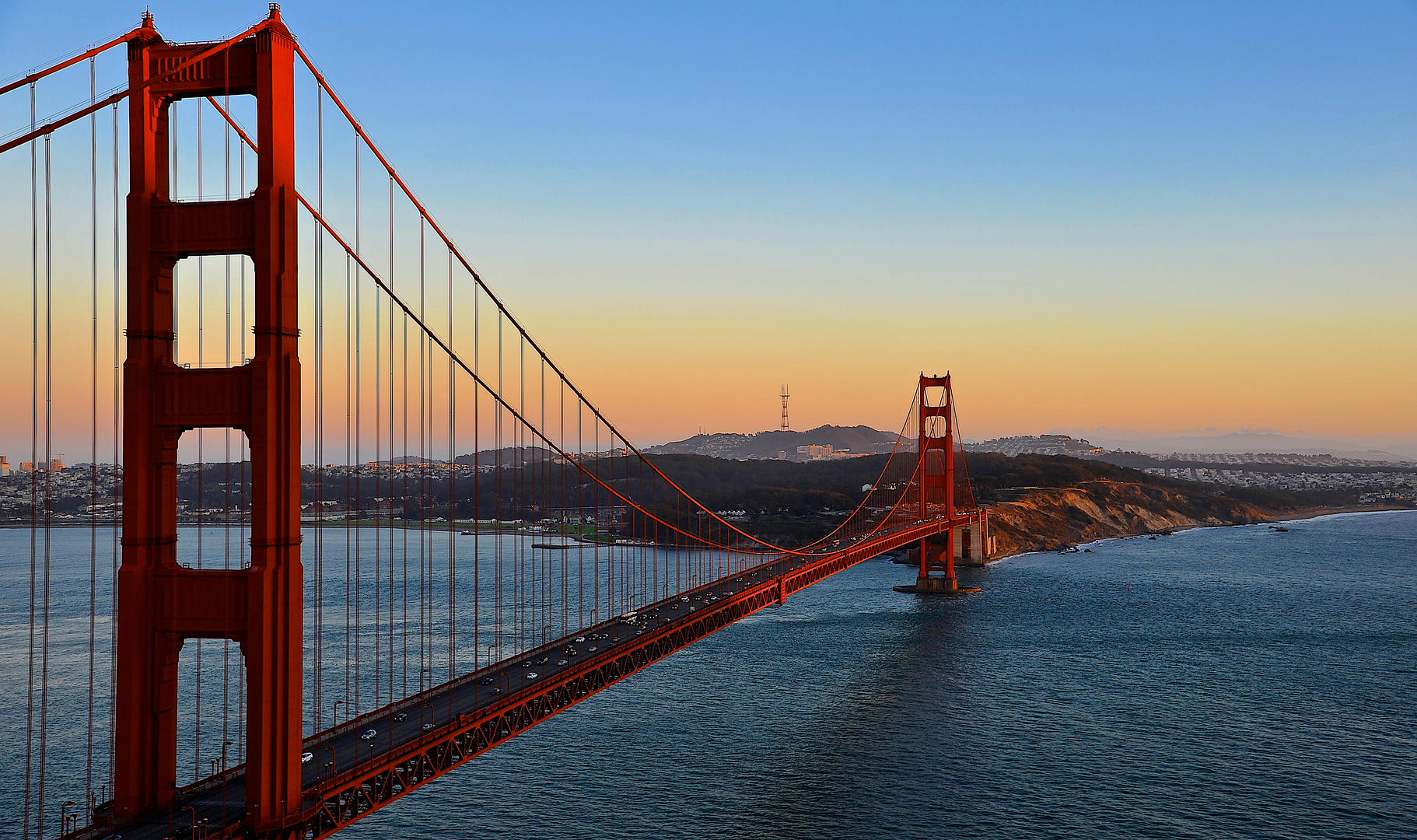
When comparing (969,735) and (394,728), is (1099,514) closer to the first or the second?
(969,735)

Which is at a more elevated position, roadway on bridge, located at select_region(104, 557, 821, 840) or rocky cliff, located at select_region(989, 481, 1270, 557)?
roadway on bridge, located at select_region(104, 557, 821, 840)

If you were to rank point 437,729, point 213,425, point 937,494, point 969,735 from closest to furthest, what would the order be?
point 213,425
point 437,729
point 969,735
point 937,494

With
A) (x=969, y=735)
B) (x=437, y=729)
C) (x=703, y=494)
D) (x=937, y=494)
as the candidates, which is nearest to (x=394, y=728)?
(x=437, y=729)

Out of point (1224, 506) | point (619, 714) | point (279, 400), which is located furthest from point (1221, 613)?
point (1224, 506)

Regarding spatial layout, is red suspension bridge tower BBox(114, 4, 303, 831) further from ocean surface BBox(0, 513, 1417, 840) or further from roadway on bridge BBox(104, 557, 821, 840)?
ocean surface BBox(0, 513, 1417, 840)

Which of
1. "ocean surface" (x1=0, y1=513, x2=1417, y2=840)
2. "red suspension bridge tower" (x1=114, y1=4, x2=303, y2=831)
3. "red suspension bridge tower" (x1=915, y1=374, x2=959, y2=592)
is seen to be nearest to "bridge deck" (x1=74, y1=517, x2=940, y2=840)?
"red suspension bridge tower" (x1=114, y1=4, x2=303, y2=831)
